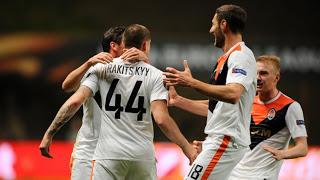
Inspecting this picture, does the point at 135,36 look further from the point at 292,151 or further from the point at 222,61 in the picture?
the point at 292,151

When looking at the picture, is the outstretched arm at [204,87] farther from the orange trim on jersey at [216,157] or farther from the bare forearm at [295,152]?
the bare forearm at [295,152]

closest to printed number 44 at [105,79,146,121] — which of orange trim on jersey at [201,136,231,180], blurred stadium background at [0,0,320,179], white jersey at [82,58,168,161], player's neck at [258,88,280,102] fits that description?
white jersey at [82,58,168,161]

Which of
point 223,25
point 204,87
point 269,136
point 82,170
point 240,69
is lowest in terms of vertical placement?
point 82,170

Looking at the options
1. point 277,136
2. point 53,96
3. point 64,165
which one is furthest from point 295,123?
point 53,96

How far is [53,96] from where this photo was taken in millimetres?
18859

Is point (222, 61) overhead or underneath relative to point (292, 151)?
overhead

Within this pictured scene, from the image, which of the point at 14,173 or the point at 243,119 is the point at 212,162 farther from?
the point at 14,173

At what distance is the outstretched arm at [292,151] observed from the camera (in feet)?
22.9

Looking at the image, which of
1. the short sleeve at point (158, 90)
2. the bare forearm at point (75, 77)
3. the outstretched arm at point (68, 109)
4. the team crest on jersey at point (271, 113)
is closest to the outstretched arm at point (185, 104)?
the team crest on jersey at point (271, 113)

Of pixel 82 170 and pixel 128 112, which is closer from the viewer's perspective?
pixel 128 112

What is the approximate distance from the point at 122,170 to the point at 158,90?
2.33ft

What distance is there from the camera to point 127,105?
21.4 feet

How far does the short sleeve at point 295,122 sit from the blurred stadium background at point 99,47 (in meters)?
9.90

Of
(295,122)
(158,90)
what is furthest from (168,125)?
(295,122)
